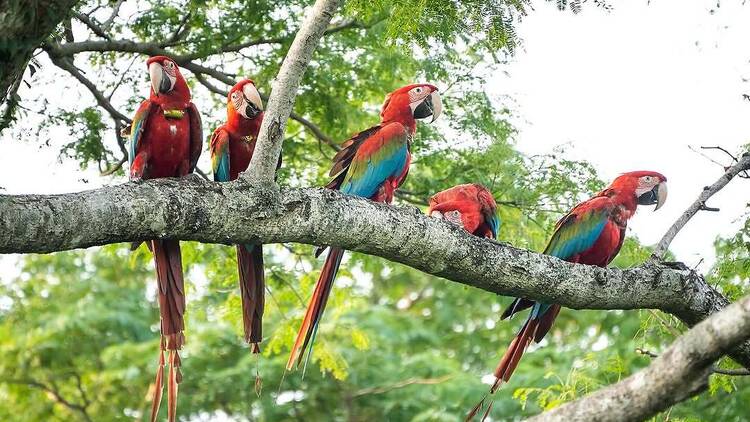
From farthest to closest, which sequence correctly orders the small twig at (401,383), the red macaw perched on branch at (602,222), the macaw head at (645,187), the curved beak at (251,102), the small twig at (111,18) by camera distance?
1. the small twig at (401,383)
2. the small twig at (111,18)
3. the macaw head at (645,187)
4. the red macaw perched on branch at (602,222)
5. the curved beak at (251,102)

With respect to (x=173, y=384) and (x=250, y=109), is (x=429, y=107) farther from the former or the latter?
(x=173, y=384)

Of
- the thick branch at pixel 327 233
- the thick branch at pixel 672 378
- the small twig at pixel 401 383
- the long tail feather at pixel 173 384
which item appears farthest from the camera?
the small twig at pixel 401 383

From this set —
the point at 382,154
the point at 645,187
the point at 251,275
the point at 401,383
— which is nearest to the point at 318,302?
the point at 251,275

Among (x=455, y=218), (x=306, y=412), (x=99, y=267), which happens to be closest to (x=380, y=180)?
(x=455, y=218)

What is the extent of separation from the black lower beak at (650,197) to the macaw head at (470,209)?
2.33ft

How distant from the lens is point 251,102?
162 inches

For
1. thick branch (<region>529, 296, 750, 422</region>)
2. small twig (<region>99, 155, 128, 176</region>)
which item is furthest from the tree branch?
thick branch (<region>529, 296, 750, 422</region>)

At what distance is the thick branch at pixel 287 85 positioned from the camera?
3004mm

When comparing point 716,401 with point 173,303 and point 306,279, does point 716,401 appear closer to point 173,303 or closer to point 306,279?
point 306,279

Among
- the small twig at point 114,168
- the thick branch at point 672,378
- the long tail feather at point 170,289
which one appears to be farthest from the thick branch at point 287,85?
the small twig at point 114,168

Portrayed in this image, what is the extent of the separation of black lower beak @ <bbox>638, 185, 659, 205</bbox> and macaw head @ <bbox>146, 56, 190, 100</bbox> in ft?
7.00

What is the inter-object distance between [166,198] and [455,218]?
1.87 meters

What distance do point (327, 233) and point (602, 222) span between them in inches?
73.3

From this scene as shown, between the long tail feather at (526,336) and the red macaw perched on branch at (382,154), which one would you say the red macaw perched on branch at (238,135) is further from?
the long tail feather at (526,336)
